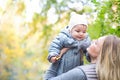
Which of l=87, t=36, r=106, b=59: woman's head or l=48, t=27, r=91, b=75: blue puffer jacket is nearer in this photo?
l=87, t=36, r=106, b=59: woman's head

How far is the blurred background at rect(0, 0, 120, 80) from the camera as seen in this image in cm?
789

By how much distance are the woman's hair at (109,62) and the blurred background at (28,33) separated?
198 inches

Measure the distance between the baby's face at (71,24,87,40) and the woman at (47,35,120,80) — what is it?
11.4 inches

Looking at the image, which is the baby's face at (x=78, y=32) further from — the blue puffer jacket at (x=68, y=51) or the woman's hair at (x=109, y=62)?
the woman's hair at (x=109, y=62)

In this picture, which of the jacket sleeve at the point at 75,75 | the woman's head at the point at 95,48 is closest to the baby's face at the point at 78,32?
the woman's head at the point at 95,48

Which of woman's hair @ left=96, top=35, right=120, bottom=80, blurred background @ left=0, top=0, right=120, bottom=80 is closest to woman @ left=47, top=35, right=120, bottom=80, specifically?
woman's hair @ left=96, top=35, right=120, bottom=80

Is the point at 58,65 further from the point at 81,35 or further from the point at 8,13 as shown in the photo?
the point at 8,13

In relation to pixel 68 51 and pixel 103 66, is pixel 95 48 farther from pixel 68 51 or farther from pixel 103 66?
pixel 68 51

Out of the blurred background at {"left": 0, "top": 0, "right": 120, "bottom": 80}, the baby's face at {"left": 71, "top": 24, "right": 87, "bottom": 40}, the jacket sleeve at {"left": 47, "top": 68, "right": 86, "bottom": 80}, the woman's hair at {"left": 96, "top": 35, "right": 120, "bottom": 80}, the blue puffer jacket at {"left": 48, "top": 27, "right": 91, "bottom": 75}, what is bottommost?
the jacket sleeve at {"left": 47, "top": 68, "right": 86, "bottom": 80}

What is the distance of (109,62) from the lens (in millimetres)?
2336

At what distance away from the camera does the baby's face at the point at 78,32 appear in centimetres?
269

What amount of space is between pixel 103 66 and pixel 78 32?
439 millimetres

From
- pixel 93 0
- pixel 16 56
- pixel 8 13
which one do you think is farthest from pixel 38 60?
pixel 93 0

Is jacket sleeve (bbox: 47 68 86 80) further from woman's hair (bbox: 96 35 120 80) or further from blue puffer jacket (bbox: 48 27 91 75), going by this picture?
blue puffer jacket (bbox: 48 27 91 75)
